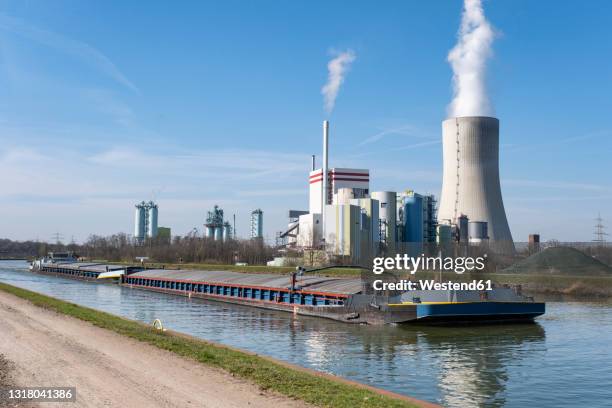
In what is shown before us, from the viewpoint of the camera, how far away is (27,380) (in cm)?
1334

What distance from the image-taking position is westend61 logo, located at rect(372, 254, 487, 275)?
1364 inches

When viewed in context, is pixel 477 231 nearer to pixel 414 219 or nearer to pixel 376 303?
pixel 414 219

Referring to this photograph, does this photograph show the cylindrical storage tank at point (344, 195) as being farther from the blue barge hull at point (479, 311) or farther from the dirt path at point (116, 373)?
the dirt path at point (116, 373)

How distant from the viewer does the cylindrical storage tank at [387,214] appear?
104 m

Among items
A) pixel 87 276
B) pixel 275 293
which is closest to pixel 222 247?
pixel 87 276

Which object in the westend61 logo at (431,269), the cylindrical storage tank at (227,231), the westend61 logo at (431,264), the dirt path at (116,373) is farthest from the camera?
the cylindrical storage tank at (227,231)

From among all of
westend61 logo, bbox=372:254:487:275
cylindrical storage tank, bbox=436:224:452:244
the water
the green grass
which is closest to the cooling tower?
cylindrical storage tank, bbox=436:224:452:244

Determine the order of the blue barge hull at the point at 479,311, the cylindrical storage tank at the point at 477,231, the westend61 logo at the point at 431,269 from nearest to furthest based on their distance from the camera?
the blue barge hull at the point at 479,311, the westend61 logo at the point at 431,269, the cylindrical storage tank at the point at 477,231

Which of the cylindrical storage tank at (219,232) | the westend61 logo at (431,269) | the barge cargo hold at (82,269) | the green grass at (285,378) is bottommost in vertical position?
the barge cargo hold at (82,269)

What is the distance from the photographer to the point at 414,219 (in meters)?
103

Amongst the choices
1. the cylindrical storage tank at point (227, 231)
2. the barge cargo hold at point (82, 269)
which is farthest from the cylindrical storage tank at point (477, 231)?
the cylindrical storage tank at point (227, 231)

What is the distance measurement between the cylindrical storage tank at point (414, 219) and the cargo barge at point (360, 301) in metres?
53.3

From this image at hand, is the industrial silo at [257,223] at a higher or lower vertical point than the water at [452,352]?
higher

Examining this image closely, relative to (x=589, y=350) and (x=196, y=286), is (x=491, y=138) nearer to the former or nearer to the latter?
(x=196, y=286)
